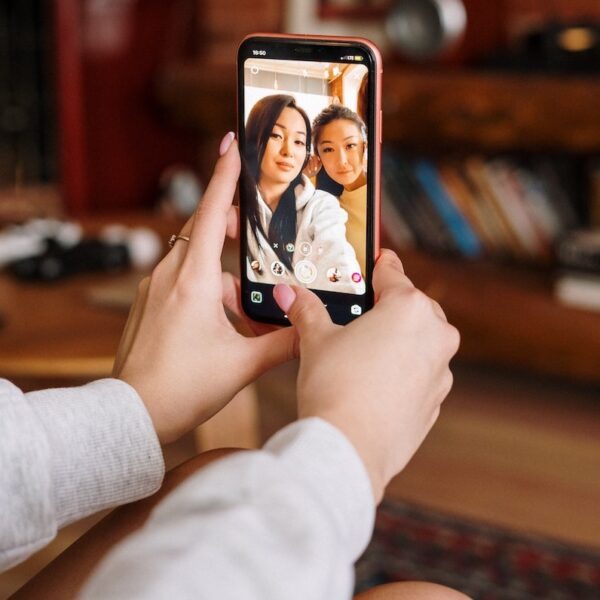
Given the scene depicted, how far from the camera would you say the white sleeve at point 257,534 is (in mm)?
399

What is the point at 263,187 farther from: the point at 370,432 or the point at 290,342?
the point at 370,432

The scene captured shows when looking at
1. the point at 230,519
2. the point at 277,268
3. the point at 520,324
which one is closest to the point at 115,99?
the point at 520,324

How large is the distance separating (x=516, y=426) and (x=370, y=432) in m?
1.57

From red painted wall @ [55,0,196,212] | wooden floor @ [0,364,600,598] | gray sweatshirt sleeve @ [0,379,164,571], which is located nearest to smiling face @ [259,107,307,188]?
gray sweatshirt sleeve @ [0,379,164,571]

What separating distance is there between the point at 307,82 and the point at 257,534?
14.7 inches

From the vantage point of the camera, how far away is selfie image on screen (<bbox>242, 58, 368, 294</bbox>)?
660 millimetres

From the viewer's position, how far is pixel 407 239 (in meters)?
2.36

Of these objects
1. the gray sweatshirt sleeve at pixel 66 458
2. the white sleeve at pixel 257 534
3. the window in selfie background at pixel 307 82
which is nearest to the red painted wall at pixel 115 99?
the window in selfie background at pixel 307 82

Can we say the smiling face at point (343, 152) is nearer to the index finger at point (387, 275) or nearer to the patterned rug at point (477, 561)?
the index finger at point (387, 275)

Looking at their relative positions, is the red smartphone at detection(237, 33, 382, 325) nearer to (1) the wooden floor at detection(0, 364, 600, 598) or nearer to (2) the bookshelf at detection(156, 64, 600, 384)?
(1) the wooden floor at detection(0, 364, 600, 598)

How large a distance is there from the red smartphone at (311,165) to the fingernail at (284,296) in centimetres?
5

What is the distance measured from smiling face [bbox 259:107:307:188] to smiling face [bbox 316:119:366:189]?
17 mm

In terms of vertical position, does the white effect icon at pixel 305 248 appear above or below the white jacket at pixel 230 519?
above

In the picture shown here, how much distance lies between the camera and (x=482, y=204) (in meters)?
2.23
